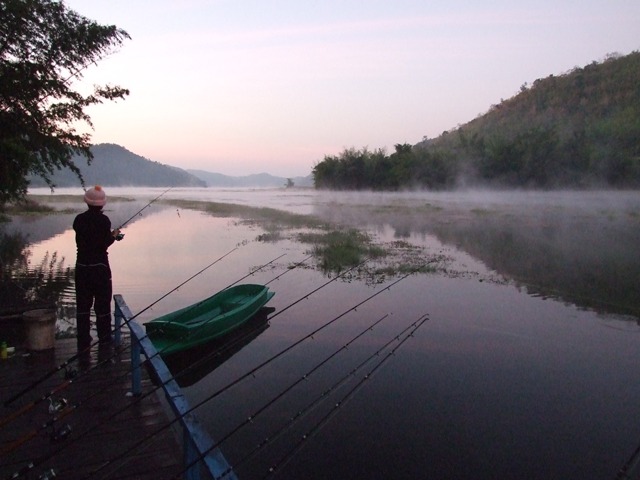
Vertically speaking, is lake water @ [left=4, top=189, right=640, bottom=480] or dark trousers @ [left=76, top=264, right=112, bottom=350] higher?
dark trousers @ [left=76, top=264, right=112, bottom=350]

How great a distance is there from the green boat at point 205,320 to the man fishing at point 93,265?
1.37 m

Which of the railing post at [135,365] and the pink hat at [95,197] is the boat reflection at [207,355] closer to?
the railing post at [135,365]

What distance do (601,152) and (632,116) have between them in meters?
21.9

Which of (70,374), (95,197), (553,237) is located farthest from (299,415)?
(553,237)

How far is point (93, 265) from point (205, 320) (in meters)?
4.29

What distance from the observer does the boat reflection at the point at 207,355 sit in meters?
10.3

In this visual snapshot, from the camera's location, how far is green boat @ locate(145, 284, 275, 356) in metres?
10.1

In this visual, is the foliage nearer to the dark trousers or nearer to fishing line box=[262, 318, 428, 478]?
the dark trousers

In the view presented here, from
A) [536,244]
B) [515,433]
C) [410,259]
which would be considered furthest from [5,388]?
[536,244]

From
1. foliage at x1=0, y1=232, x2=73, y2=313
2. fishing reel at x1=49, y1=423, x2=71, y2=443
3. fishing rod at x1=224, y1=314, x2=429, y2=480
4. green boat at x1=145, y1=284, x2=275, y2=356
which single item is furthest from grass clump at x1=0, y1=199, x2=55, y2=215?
fishing reel at x1=49, y1=423, x2=71, y2=443

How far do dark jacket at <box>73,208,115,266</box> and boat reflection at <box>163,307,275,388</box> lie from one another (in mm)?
2837

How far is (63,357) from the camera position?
8.00 m

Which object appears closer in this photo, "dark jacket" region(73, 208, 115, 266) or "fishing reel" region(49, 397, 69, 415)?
"fishing reel" region(49, 397, 69, 415)

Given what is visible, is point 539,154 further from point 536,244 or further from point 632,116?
point 536,244
